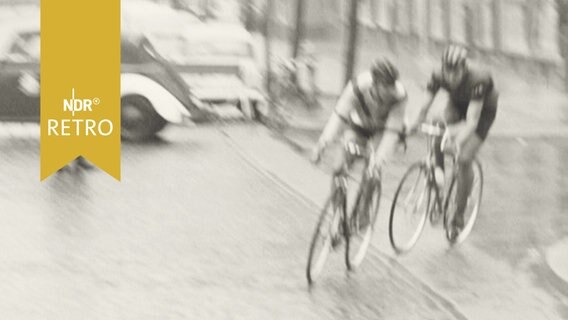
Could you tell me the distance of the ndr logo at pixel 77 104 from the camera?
14524 mm

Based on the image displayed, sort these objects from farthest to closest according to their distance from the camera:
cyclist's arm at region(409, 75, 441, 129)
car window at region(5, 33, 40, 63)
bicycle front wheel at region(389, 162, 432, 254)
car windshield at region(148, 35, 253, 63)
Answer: car windshield at region(148, 35, 253, 63) < car window at region(5, 33, 40, 63) < bicycle front wheel at region(389, 162, 432, 254) < cyclist's arm at region(409, 75, 441, 129)

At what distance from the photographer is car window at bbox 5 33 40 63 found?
17.5 m

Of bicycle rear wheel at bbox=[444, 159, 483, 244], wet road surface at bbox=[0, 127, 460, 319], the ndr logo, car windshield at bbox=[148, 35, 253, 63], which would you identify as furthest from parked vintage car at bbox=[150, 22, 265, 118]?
bicycle rear wheel at bbox=[444, 159, 483, 244]

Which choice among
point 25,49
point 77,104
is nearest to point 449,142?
point 77,104

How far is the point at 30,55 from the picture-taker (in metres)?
17.6

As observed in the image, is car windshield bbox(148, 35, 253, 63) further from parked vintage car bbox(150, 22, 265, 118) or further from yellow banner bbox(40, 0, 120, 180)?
yellow banner bbox(40, 0, 120, 180)

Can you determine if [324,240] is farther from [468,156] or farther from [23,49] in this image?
[23,49]

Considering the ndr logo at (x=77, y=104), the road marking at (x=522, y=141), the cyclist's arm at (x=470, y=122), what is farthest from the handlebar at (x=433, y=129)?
→ the road marking at (x=522, y=141)

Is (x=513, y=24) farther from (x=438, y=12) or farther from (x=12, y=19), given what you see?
(x=12, y=19)

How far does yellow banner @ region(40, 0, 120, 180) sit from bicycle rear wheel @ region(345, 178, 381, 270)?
136 inches

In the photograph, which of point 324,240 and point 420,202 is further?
point 420,202

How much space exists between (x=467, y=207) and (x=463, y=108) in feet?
3.64

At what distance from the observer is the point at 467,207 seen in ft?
35.0

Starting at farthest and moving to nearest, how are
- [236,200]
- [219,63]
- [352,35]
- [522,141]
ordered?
[219,63], [352,35], [522,141], [236,200]
